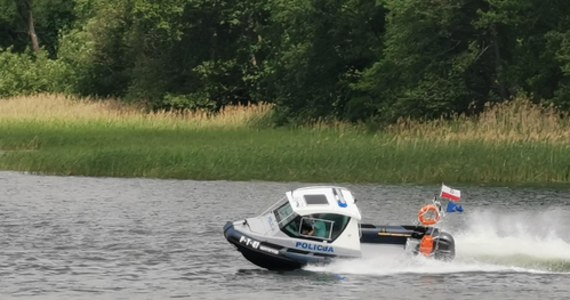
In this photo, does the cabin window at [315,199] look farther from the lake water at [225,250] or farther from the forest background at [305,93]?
the forest background at [305,93]

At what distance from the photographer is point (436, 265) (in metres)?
Answer: 30.3

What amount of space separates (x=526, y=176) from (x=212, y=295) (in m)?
22.0

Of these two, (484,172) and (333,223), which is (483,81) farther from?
(333,223)

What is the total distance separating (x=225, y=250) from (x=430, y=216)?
6.16 meters

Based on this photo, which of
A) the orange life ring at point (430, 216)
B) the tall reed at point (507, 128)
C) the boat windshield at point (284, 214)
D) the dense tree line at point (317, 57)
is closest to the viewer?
the boat windshield at point (284, 214)

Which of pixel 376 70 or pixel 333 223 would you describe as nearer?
pixel 333 223

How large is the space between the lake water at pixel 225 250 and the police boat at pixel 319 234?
0.35 metres

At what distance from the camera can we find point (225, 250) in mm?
33969

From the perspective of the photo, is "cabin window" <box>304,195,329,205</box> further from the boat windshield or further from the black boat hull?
the black boat hull

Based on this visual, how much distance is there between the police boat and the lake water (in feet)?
1.16

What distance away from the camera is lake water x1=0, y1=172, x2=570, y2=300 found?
28.7m

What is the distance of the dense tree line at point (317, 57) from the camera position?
62.9 m

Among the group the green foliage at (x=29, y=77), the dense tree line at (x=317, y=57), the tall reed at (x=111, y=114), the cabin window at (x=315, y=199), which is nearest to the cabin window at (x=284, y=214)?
the cabin window at (x=315, y=199)

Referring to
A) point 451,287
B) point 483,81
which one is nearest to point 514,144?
point 483,81
